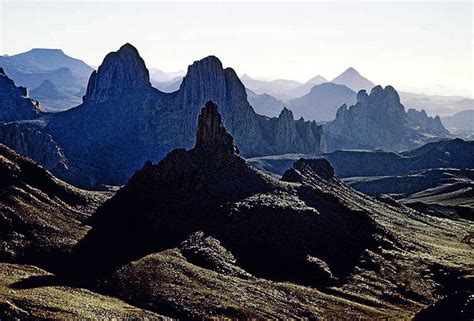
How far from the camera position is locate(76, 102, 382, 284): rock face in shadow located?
120m

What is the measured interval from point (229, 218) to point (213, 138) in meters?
32.6

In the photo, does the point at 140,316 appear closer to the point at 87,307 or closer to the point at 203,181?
the point at 87,307

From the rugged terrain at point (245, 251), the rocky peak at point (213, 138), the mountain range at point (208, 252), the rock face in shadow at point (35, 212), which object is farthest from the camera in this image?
the rocky peak at point (213, 138)

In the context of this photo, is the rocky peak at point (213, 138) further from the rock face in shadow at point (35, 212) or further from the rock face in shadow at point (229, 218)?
the rock face in shadow at point (35, 212)

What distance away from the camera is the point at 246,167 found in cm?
15962

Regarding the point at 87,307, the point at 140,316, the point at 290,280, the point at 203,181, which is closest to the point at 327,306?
the point at 290,280

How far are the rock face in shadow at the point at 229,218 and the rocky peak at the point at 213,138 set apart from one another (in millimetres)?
289

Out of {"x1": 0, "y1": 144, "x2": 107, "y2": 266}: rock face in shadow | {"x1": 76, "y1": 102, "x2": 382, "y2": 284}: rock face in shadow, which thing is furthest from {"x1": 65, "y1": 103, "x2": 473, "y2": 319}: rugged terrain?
{"x1": 0, "y1": 144, "x2": 107, "y2": 266}: rock face in shadow

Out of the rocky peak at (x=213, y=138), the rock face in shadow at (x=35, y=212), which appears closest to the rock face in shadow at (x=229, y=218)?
the rocky peak at (x=213, y=138)

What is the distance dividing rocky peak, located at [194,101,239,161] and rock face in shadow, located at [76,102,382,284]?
29cm

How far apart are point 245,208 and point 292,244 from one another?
53.2 ft

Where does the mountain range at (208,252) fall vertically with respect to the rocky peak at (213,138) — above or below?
below

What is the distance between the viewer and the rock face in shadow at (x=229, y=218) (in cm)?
12050

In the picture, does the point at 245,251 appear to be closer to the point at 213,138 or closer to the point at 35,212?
the point at 213,138
